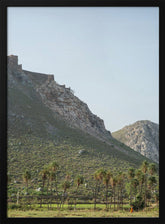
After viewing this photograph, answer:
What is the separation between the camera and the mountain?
18.4 meters

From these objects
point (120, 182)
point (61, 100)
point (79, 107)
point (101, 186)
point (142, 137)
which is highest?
point (61, 100)

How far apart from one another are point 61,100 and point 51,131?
7990 millimetres

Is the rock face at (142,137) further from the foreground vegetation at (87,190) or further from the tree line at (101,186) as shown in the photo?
the foreground vegetation at (87,190)

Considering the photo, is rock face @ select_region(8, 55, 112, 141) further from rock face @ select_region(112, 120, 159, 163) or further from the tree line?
rock face @ select_region(112, 120, 159, 163)

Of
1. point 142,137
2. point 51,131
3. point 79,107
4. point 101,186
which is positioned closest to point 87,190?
point 101,186

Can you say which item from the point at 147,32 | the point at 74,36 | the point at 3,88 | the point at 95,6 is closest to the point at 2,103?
the point at 3,88

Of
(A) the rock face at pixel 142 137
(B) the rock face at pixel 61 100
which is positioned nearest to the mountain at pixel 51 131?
(B) the rock face at pixel 61 100

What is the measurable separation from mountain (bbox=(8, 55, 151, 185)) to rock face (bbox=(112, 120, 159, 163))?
1089 cm

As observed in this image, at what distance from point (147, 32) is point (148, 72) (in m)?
1.72

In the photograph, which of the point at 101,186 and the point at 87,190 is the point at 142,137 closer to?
the point at 101,186

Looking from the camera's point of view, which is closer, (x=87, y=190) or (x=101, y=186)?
(x=87, y=190)

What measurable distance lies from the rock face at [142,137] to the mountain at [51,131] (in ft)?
35.7

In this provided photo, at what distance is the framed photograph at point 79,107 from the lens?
11.9 feet

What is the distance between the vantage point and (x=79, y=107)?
96.8ft
